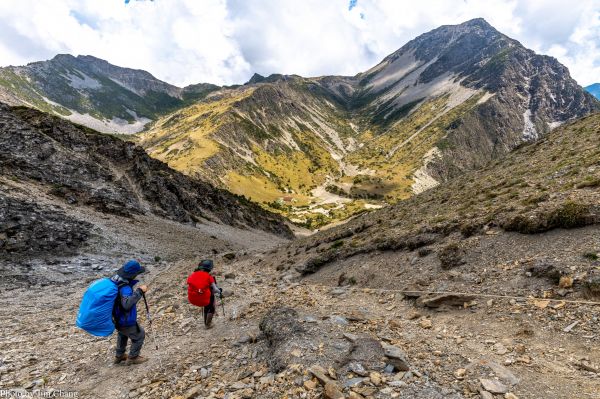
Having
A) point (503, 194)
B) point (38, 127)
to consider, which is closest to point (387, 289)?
point (503, 194)

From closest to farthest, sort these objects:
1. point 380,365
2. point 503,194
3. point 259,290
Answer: point 380,365, point 259,290, point 503,194

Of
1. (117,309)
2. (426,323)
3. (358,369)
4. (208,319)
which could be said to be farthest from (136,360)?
(426,323)

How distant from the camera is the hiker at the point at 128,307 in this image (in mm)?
9289

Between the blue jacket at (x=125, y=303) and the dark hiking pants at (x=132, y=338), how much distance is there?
8.7 inches

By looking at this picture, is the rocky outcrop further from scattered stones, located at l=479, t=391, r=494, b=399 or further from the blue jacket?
scattered stones, located at l=479, t=391, r=494, b=399

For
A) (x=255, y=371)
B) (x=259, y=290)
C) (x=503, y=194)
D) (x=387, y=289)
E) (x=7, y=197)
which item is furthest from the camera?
(x=7, y=197)

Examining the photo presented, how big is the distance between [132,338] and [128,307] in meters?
1.32

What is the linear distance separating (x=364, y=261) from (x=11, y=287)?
2410cm

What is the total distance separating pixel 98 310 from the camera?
8.76 metres

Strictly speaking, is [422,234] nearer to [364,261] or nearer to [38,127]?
[364,261]

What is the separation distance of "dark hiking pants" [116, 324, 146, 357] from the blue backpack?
871mm

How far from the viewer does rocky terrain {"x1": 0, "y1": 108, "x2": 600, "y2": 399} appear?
744cm

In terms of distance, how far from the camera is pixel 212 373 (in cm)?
891

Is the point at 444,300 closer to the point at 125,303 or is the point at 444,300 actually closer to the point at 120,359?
the point at 125,303
